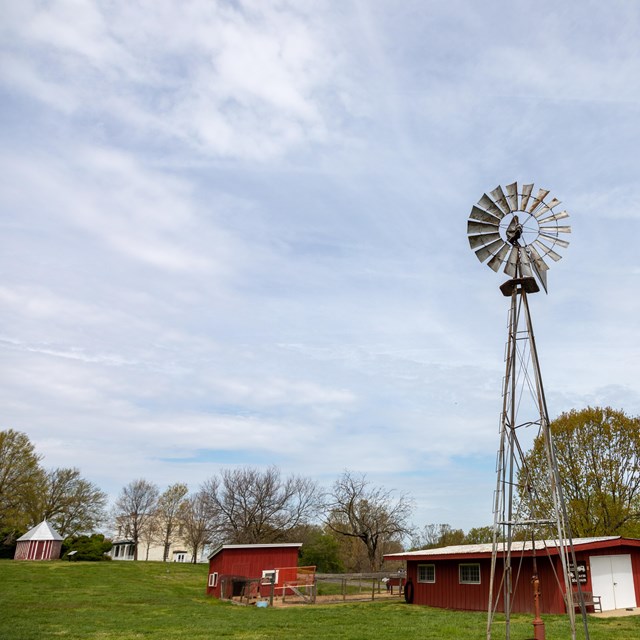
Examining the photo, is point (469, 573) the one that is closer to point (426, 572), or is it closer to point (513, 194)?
point (426, 572)

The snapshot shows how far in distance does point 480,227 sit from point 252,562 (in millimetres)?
27456

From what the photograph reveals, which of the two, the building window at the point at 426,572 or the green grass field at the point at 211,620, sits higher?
the building window at the point at 426,572

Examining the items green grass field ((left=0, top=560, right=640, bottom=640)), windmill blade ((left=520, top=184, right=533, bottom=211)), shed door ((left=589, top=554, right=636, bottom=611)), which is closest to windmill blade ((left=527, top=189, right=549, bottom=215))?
windmill blade ((left=520, top=184, right=533, bottom=211))

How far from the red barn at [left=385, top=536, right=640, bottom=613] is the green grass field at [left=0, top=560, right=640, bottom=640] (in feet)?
5.67

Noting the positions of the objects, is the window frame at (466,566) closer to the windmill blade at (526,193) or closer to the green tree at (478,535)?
the windmill blade at (526,193)

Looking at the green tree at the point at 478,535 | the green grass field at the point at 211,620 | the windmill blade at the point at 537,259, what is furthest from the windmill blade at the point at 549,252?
the green tree at the point at 478,535

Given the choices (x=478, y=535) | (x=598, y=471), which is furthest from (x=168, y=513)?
(x=598, y=471)

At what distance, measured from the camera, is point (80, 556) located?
58.2 meters

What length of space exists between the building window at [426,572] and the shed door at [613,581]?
734 centimetres

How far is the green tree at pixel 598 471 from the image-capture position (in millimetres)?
37219

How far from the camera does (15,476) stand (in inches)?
2420

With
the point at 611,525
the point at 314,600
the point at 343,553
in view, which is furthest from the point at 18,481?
the point at 611,525

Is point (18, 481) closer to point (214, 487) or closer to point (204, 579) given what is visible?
point (214, 487)

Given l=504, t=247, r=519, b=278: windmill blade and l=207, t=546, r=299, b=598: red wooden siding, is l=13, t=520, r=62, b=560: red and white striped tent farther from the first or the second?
l=504, t=247, r=519, b=278: windmill blade
